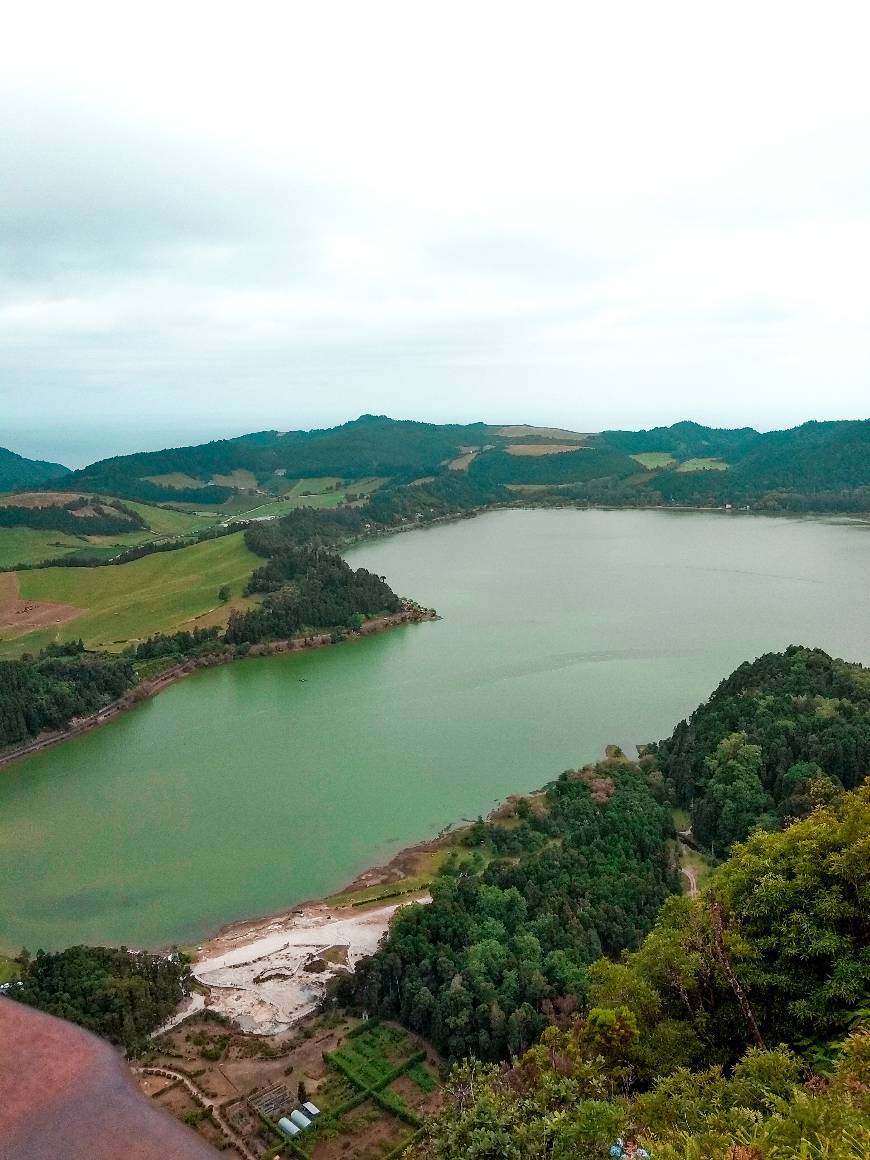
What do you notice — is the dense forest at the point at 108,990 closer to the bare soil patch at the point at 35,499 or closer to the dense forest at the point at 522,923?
the dense forest at the point at 522,923

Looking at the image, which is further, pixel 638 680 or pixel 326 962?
pixel 638 680

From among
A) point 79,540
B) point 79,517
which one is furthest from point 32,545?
point 79,517

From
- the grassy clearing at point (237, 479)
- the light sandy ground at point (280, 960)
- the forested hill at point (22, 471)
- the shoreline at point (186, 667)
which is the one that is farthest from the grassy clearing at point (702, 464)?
the forested hill at point (22, 471)

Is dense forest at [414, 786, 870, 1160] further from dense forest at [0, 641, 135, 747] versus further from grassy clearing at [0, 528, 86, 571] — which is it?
grassy clearing at [0, 528, 86, 571]

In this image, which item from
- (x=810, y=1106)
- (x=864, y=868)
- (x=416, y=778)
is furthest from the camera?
(x=416, y=778)

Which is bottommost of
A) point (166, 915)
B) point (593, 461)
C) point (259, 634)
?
point (166, 915)

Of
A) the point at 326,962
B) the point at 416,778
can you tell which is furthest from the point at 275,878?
the point at 416,778

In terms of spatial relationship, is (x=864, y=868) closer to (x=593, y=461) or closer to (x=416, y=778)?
(x=416, y=778)

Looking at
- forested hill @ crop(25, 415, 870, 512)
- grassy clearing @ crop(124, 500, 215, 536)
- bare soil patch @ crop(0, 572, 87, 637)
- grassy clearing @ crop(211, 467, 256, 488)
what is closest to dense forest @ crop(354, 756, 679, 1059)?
bare soil patch @ crop(0, 572, 87, 637)
